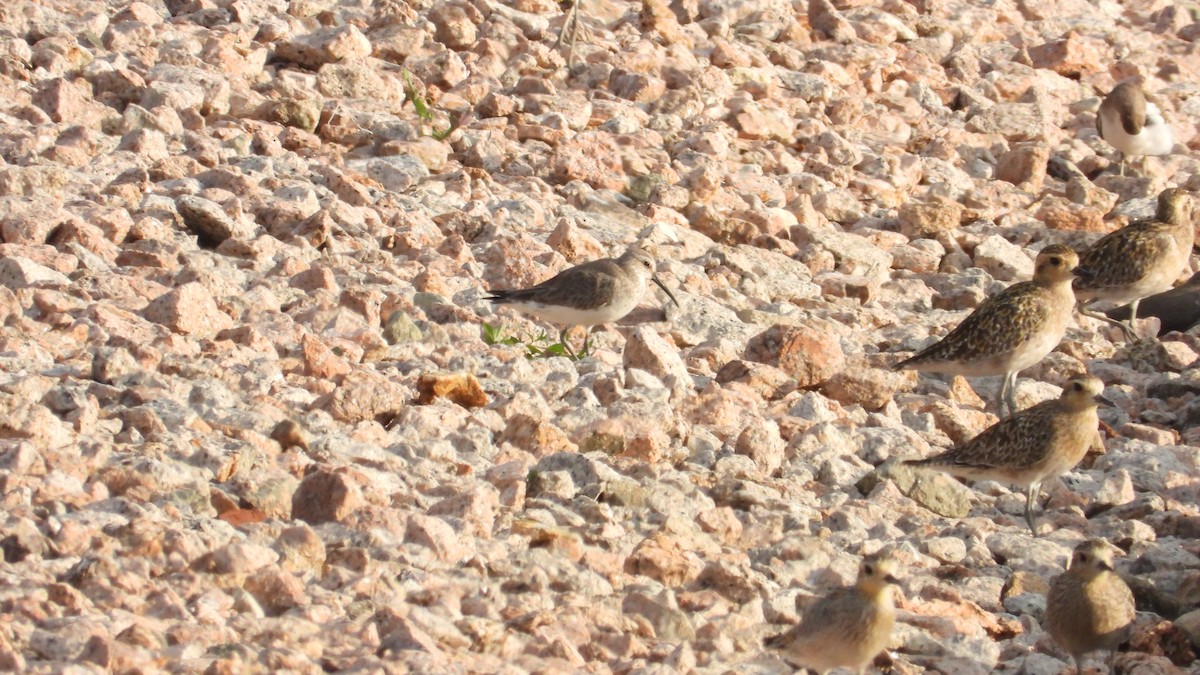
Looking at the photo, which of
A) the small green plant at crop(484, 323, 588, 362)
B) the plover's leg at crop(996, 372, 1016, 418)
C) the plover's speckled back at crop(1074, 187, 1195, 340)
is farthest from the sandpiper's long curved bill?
the plover's speckled back at crop(1074, 187, 1195, 340)

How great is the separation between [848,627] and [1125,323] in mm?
5834

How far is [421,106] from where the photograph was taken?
1173 cm

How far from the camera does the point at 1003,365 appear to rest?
10047 mm

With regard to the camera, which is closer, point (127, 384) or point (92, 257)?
point (127, 384)

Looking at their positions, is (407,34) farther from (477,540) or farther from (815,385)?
(477,540)

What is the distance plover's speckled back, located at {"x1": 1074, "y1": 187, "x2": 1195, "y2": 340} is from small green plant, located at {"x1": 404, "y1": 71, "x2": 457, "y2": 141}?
4170 mm

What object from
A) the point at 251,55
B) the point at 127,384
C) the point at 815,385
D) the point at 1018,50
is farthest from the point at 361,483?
the point at 1018,50

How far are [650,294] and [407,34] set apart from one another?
3.12 meters

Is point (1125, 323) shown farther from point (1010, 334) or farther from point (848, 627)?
point (848, 627)

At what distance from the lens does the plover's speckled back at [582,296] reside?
31.6 feet

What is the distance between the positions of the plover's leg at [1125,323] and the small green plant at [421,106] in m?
4.34

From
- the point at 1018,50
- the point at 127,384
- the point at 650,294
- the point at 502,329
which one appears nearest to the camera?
the point at 127,384

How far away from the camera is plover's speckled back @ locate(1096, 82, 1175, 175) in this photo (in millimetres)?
13727

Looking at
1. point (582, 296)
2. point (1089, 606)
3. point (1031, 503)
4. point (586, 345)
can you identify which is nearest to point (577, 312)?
point (582, 296)
